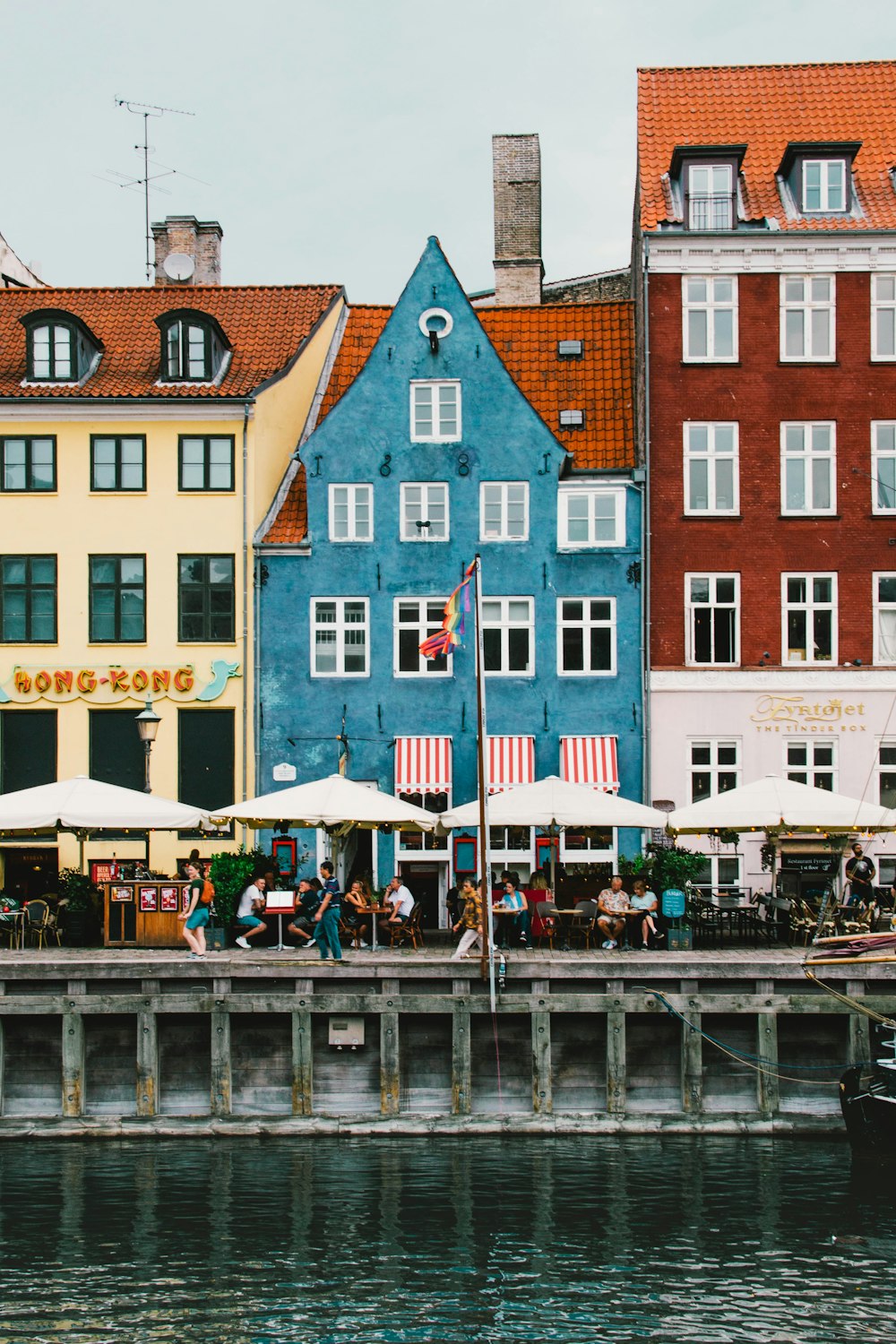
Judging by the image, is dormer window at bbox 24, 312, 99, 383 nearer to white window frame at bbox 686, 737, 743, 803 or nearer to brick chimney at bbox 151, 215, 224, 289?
brick chimney at bbox 151, 215, 224, 289

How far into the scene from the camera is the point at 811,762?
1511 inches

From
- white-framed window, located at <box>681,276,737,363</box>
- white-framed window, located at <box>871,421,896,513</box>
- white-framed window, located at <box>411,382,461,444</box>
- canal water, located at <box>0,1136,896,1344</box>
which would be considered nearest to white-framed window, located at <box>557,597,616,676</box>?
white-framed window, located at <box>411,382,461,444</box>

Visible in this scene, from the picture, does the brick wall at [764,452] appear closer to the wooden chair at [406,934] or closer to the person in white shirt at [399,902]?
the person in white shirt at [399,902]

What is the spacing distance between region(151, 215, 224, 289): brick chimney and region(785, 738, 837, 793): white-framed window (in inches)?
855

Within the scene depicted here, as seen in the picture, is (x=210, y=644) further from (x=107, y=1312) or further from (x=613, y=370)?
(x=107, y=1312)

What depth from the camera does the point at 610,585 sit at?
39.2 meters

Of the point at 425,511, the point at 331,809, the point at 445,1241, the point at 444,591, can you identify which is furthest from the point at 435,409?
the point at 445,1241

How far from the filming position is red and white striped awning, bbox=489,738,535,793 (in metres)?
38.5

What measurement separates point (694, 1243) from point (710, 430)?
73.5 feet

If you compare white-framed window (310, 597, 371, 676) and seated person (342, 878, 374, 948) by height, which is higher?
white-framed window (310, 597, 371, 676)

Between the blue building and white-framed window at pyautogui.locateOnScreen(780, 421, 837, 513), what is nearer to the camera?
the blue building

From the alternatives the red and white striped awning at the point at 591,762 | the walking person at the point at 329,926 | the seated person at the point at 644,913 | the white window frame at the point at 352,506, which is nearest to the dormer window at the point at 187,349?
the white window frame at the point at 352,506

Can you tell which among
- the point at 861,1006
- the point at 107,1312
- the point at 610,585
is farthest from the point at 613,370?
the point at 107,1312

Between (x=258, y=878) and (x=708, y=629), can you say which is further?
(x=708, y=629)
